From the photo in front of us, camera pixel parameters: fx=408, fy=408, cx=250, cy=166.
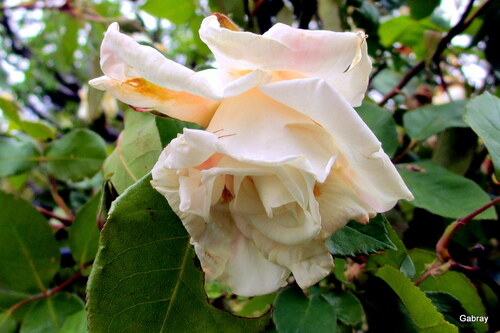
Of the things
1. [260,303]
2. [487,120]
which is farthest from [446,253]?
[260,303]

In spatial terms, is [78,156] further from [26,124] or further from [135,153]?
[135,153]

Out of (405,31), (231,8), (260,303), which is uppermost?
(231,8)

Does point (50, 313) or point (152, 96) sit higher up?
point (152, 96)

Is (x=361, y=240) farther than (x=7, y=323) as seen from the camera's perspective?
No

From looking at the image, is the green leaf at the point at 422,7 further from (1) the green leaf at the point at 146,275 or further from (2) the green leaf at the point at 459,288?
(1) the green leaf at the point at 146,275

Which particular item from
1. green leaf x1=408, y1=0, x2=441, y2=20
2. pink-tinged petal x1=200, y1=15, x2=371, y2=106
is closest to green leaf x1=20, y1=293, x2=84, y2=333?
pink-tinged petal x1=200, y1=15, x2=371, y2=106

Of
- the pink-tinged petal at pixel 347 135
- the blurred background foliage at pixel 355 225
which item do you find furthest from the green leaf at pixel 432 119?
the pink-tinged petal at pixel 347 135
